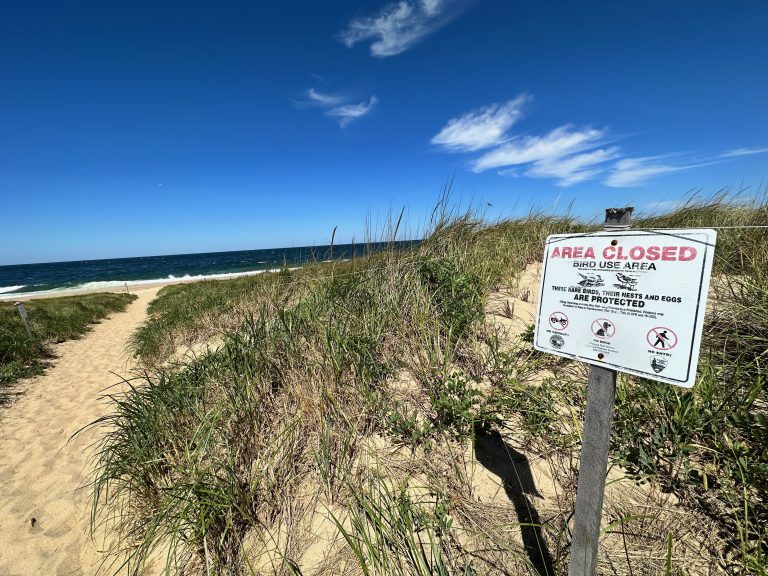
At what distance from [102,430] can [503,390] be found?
5645 millimetres

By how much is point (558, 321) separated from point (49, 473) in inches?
222

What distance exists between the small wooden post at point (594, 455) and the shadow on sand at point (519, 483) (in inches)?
17.6

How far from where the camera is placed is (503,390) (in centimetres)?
263

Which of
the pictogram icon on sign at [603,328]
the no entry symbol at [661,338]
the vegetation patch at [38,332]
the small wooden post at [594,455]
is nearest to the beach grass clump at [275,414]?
the small wooden post at [594,455]

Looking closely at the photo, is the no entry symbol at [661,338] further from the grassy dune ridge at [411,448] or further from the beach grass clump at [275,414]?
the beach grass clump at [275,414]

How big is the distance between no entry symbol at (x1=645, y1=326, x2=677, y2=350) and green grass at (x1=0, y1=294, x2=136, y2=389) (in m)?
9.97

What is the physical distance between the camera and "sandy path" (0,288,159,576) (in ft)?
8.61

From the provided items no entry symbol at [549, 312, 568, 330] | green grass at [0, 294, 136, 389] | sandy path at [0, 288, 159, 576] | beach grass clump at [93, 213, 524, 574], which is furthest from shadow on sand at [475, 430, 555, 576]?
green grass at [0, 294, 136, 389]

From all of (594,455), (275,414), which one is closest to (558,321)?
(594,455)

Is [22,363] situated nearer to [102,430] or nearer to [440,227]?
[102,430]

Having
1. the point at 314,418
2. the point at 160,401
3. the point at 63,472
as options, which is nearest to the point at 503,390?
the point at 314,418

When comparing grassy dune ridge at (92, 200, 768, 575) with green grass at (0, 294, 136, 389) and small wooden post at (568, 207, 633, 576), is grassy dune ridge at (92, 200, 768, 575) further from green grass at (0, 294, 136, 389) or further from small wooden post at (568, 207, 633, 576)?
green grass at (0, 294, 136, 389)

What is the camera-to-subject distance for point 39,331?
31.7 feet

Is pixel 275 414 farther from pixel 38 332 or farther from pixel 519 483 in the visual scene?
pixel 38 332
